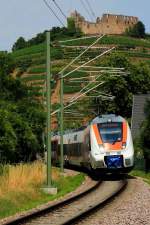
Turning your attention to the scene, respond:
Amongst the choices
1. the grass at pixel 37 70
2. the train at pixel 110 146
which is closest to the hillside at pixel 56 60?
the grass at pixel 37 70

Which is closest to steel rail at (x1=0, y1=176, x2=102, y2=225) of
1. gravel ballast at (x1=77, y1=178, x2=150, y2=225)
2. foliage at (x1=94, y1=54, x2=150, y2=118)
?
gravel ballast at (x1=77, y1=178, x2=150, y2=225)

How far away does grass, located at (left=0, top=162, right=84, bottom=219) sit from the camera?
20430 millimetres

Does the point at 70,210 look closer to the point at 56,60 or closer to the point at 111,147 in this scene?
the point at 111,147

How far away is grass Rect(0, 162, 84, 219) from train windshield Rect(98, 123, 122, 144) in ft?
9.68

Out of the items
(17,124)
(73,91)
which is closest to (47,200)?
(17,124)

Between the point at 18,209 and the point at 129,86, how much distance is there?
62.4m

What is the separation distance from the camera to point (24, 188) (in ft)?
78.9

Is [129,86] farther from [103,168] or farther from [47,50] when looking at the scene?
[47,50]

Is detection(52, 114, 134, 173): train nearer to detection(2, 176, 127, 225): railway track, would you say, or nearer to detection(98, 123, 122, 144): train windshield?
detection(98, 123, 122, 144): train windshield

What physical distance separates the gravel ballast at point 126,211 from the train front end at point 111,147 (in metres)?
7.83

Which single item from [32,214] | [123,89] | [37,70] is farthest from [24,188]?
[37,70]

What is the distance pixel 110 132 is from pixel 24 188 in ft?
36.1

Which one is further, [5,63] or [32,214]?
[5,63]

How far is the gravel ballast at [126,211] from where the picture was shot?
16.3 metres
